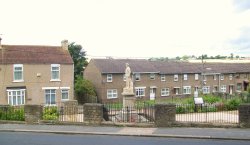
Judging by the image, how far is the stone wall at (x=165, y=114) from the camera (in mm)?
19469

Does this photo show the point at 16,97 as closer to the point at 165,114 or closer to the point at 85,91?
the point at 85,91

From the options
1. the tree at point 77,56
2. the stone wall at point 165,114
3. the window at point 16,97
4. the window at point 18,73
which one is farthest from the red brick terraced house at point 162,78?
the stone wall at point 165,114

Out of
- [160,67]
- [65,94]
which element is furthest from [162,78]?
[65,94]

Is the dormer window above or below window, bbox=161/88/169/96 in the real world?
above

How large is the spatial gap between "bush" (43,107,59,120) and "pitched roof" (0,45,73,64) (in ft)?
57.8

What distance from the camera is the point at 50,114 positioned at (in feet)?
76.8

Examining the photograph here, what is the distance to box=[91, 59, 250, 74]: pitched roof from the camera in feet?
173

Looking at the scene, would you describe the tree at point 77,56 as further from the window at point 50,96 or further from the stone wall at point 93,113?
the stone wall at point 93,113

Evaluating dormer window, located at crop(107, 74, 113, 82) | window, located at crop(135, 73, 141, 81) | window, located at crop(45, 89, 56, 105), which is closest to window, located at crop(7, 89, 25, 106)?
window, located at crop(45, 89, 56, 105)

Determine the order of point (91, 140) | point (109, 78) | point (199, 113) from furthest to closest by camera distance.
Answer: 1. point (109, 78)
2. point (199, 113)
3. point (91, 140)

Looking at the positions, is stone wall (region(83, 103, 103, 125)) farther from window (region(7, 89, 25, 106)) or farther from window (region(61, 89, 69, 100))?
window (region(61, 89, 69, 100))

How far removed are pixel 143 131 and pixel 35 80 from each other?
25211 mm

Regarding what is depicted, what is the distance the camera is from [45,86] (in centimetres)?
4172

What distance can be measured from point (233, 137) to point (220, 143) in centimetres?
127
